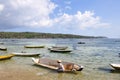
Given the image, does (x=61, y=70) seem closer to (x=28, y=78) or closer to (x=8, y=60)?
(x=28, y=78)

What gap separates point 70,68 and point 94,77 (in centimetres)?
302

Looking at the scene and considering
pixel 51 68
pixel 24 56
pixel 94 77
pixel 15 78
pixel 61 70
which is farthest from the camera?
pixel 24 56

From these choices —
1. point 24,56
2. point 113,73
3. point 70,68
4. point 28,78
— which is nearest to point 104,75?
point 113,73

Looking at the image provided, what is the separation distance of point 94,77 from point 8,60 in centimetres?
1442

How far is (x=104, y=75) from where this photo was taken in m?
20.3

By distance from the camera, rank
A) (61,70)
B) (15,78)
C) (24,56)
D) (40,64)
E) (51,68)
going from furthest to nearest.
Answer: (24,56)
(40,64)
(51,68)
(61,70)
(15,78)

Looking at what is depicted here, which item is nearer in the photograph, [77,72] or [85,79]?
[85,79]

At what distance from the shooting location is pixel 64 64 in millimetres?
22438

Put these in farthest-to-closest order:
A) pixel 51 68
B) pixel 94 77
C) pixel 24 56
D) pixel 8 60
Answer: pixel 24 56, pixel 8 60, pixel 51 68, pixel 94 77

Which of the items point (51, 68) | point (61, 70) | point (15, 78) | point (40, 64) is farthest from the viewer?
point (40, 64)

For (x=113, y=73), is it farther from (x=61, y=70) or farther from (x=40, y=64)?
(x=40, y=64)

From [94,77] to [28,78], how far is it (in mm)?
5638

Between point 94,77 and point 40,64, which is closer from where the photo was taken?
point 94,77

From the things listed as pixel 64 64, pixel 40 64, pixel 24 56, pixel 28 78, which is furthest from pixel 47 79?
pixel 24 56
